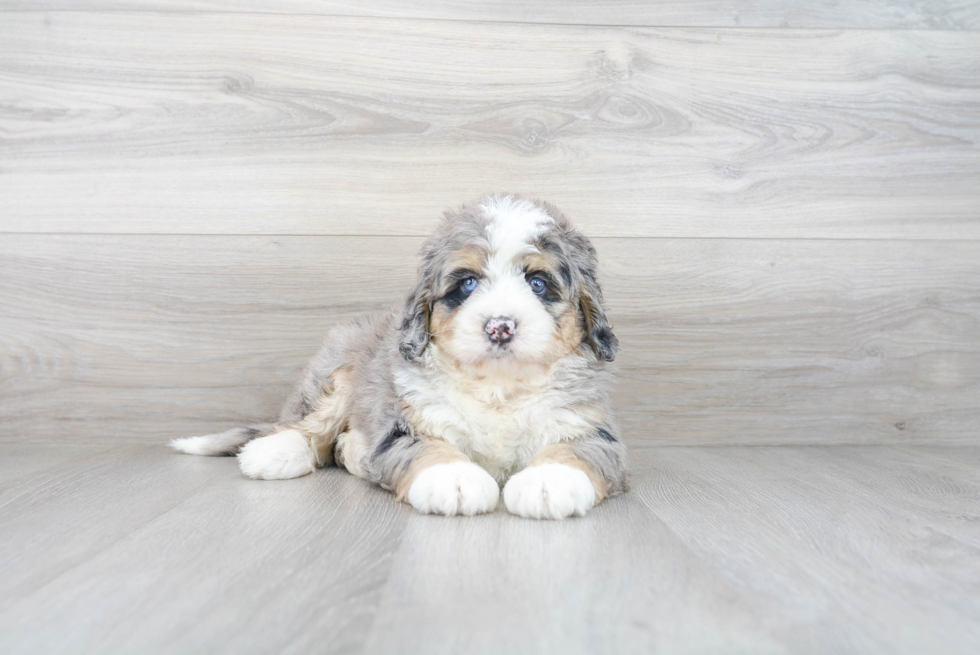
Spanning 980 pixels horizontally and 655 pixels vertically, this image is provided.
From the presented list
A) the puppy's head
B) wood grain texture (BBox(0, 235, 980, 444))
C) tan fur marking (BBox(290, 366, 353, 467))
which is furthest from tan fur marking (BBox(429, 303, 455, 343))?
wood grain texture (BBox(0, 235, 980, 444))

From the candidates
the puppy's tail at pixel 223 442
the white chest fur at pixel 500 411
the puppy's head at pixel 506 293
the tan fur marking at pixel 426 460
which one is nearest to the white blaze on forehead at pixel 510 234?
the puppy's head at pixel 506 293

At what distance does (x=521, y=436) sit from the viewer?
87.8 inches

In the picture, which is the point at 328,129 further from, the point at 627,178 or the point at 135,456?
the point at 135,456

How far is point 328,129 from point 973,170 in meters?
2.75

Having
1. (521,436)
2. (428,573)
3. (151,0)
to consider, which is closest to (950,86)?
(521,436)

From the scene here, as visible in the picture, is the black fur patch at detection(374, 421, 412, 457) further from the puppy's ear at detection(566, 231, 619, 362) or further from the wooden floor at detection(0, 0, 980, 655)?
the wooden floor at detection(0, 0, 980, 655)

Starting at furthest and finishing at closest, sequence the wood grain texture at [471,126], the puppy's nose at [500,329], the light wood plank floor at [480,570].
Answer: the wood grain texture at [471,126] < the puppy's nose at [500,329] < the light wood plank floor at [480,570]

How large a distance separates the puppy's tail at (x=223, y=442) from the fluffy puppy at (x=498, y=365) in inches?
16.8

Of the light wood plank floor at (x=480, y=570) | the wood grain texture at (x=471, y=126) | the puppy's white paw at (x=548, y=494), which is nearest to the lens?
the light wood plank floor at (x=480, y=570)

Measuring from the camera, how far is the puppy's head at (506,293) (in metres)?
2.06

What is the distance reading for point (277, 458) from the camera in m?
2.46

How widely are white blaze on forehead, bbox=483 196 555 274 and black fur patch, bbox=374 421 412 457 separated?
1.78 ft

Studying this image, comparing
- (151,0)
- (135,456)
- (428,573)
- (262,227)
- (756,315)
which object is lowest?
(135,456)

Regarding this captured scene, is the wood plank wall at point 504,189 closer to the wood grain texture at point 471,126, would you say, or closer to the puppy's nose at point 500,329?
the wood grain texture at point 471,126
